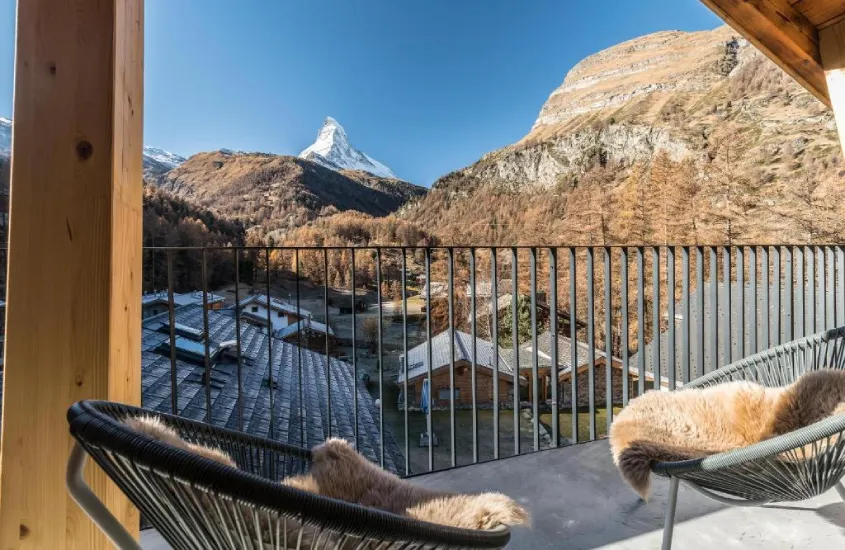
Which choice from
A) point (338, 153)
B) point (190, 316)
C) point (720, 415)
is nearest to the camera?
point (720, 415)

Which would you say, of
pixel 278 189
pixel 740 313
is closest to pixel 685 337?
pixel 740 313

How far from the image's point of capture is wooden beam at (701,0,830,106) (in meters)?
1.74

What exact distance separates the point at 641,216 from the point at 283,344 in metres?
12.1

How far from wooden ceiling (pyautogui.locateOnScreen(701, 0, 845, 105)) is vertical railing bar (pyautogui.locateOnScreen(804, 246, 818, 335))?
159 centimetres

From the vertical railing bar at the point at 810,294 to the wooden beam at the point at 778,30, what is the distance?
5.02 feet

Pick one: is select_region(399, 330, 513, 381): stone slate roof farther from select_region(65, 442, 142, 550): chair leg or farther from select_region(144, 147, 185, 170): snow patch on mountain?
select_region(144, 147, 185, 170): snow patch on mountain

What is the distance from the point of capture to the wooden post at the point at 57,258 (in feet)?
3.03

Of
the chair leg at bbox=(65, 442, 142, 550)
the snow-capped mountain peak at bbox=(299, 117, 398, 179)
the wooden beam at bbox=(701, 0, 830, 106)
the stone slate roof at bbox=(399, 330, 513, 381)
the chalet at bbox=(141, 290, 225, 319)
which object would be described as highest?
the snow-capped mountain peak at bbox=(299, 117, 398, 179)

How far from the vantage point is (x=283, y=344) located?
155 inches

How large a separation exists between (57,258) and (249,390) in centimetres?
192

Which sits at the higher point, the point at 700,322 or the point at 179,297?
the point at 179,297

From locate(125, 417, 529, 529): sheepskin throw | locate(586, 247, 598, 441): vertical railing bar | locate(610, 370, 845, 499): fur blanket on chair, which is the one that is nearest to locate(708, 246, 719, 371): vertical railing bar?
locate(586, 247, 598, 441): vertical railing bar

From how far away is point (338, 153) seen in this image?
19812 millimetres

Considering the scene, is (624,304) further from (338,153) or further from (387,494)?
(338,153)
